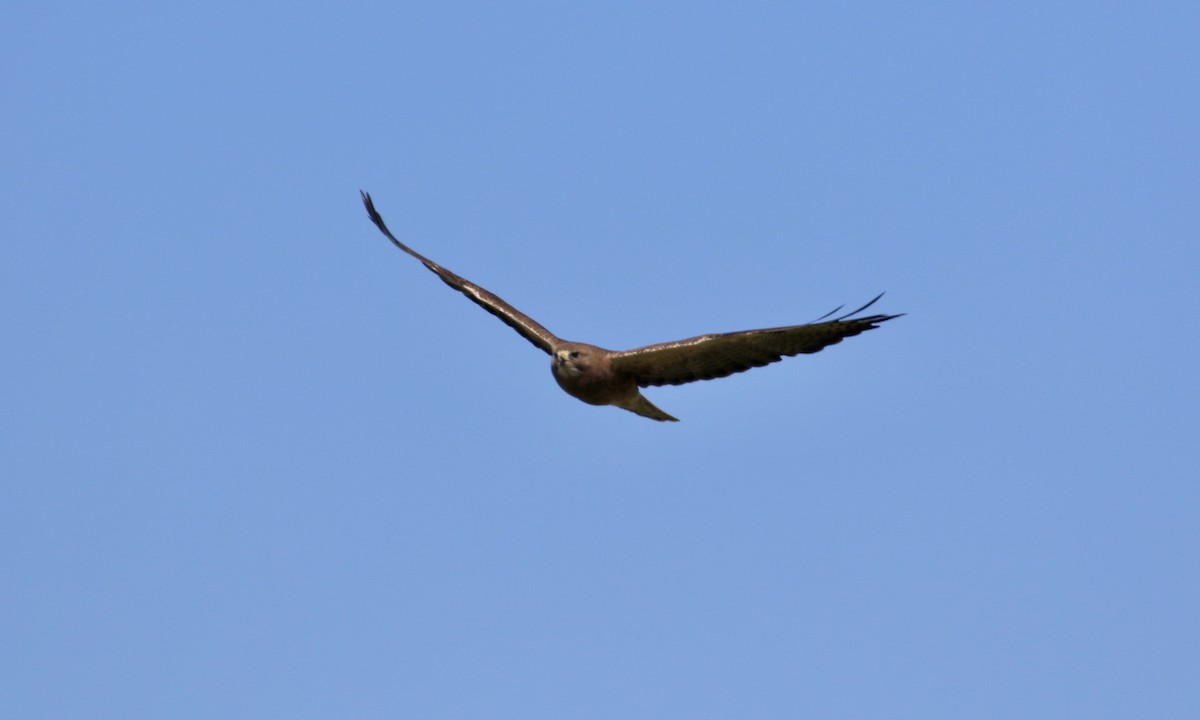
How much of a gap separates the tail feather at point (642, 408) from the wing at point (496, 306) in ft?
3.02

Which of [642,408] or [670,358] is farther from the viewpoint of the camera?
[642,408]

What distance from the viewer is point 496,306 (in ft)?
57.0

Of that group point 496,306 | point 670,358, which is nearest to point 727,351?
point 670,358

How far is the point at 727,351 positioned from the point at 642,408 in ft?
4.61

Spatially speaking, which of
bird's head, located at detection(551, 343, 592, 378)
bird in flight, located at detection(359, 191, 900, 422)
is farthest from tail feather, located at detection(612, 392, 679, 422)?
bird's head, located at detection(551, 343, 592, 378)

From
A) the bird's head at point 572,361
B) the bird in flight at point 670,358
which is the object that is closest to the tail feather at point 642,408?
the bird in flight at point 670,358

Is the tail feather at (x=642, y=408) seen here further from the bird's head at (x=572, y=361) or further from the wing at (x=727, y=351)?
the bird's head at (x=572, y=361)

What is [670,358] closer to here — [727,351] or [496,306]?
[727,351]

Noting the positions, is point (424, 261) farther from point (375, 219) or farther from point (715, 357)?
point (715, 357)

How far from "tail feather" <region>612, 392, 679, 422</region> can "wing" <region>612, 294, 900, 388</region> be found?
197 mm

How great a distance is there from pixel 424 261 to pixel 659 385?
3307 mm

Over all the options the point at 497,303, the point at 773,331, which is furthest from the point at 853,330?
the point at 497,303

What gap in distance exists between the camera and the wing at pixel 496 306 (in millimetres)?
16812

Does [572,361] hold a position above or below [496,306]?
below
